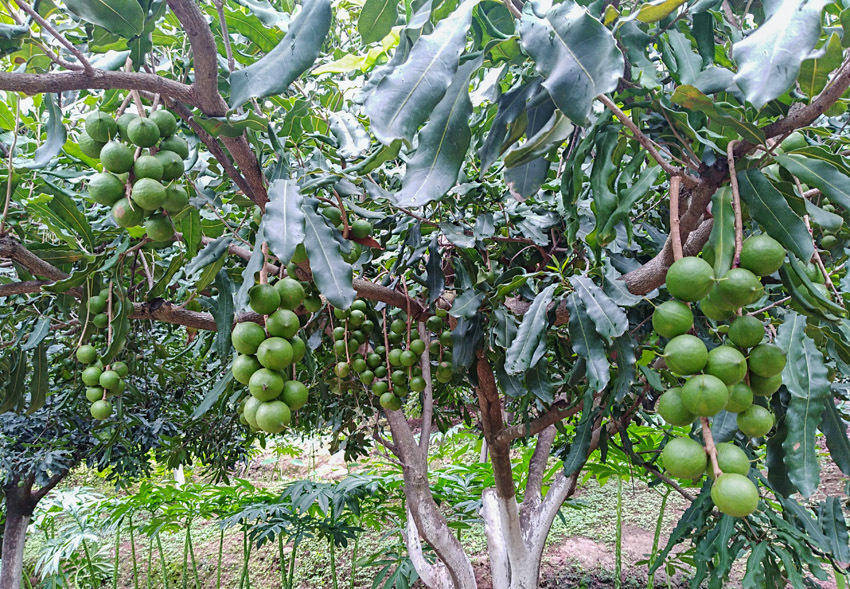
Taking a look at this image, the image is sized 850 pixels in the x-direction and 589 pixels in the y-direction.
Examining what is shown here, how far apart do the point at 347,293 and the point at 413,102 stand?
16.4 inches

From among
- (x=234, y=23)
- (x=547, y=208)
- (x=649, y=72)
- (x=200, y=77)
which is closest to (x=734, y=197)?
(x=649, y=72)

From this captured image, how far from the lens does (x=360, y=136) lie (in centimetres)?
151

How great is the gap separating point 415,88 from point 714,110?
437mm

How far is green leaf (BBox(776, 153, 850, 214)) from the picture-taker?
80cm

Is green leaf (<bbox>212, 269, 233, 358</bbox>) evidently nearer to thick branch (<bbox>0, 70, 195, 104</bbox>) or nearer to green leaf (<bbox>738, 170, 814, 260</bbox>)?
thick branch (<bbox>0, 70, 195, 104</bbox>)

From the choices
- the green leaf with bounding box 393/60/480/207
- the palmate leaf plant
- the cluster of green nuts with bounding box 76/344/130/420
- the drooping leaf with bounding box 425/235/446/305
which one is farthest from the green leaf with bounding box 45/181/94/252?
the green leaf with bounding box 393/60/480/207

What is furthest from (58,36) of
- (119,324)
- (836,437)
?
(836,437)

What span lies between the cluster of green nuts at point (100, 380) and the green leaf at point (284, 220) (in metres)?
0.84

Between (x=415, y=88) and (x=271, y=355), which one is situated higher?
(x=415, y=88)

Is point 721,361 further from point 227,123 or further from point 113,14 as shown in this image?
point 113,14

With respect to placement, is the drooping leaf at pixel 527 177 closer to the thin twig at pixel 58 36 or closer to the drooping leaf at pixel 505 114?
the drooping leaf at pixel 505 114

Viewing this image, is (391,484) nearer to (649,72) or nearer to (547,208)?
(547,208)

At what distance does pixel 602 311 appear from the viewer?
1184 mm

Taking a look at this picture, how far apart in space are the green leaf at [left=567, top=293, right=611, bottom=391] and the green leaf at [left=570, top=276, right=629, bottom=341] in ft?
0.07
